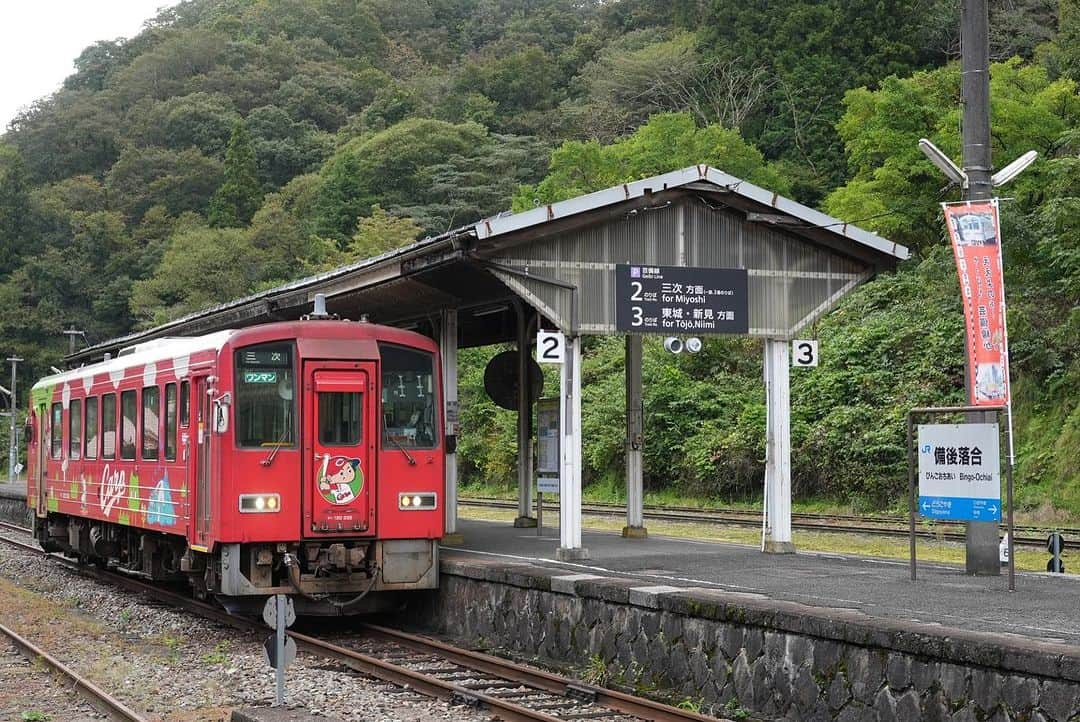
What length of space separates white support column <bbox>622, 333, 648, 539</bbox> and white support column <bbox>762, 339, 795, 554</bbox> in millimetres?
2396

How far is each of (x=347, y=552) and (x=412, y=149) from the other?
51095 millimetres

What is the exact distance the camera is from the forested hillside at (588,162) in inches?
1101

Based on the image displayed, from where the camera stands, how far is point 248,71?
90312 mm

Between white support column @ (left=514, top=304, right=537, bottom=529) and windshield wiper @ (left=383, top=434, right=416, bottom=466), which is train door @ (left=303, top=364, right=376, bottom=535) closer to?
windshield wiper @ (left=383, top=434, right=416, bottom=466)

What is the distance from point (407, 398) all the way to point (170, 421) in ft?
9.04

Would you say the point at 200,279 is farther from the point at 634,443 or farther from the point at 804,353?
the point at 804,353

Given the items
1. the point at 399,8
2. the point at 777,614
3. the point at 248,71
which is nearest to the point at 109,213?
the point at 248,71

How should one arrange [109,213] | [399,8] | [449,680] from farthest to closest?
[399,8]
[109,213]
[449,680]

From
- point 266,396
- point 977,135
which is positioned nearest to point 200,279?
point 266,396

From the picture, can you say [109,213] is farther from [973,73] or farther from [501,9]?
[973,73]

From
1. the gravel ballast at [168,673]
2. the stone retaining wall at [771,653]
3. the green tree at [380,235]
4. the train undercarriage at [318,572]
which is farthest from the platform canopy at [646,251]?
the green tree at [380,235]

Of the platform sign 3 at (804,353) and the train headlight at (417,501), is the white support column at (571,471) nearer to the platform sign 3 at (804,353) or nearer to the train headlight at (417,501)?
the train headlight at (417,501)

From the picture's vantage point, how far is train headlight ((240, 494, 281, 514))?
479 inches

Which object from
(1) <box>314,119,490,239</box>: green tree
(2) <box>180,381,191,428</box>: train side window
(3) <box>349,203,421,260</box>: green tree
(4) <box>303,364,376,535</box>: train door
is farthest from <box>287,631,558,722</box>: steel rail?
(1) <box>314,119,490,239</box>: green tree
